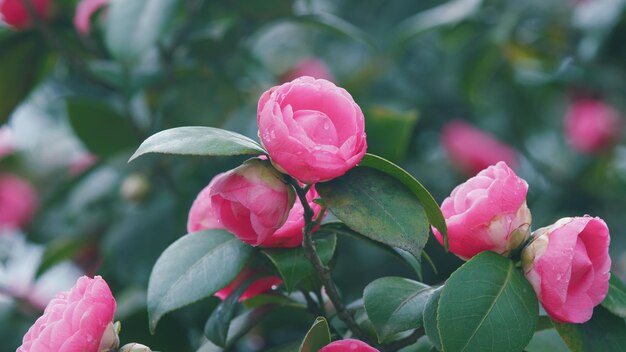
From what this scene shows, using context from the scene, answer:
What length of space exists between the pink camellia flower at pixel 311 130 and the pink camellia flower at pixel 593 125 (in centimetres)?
155

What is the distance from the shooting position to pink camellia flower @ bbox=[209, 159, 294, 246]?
2.21 feet

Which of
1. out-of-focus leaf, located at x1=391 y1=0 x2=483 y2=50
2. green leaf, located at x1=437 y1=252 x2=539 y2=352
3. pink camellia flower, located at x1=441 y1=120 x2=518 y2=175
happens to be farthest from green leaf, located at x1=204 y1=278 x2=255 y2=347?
pink camellia flower, located at x1=441 y1=120 x2=518 y2=175

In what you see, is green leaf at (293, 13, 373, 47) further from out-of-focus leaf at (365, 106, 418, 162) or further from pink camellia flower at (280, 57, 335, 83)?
pink camellia flower at (280, 57, 335, 83)

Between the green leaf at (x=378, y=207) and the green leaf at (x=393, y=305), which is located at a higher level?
the green leaf at (x=378, y=207)

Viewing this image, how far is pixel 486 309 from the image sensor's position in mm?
671

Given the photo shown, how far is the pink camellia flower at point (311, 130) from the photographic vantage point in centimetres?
65

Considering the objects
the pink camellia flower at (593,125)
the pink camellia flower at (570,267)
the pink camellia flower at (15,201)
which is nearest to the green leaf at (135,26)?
the pink camellia flower at (570,267)

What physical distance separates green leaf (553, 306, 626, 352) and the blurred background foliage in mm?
321

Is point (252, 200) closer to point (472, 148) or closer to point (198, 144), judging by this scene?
point (198, 144)

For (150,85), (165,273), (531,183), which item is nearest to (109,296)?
(165,273)

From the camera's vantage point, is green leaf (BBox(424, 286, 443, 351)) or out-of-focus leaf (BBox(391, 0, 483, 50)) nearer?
green leaf (BBox(424, 286, 443, 351))

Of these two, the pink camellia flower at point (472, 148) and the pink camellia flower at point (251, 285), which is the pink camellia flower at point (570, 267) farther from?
the pink camellia flower at point (472, 148)

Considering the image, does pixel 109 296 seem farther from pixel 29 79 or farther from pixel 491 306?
pixel 29 79

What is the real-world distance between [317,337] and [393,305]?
0.08 m
